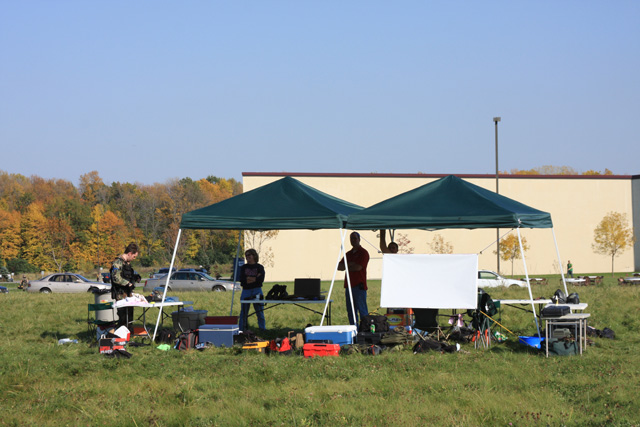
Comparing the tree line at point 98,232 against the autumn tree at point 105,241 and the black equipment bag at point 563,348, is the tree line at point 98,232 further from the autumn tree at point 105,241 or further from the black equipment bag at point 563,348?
the black equipment bag at point 563,348

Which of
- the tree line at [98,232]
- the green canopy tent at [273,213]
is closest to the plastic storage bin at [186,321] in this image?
the green canopy tent at [273,213]

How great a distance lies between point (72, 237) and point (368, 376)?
65.5 metres

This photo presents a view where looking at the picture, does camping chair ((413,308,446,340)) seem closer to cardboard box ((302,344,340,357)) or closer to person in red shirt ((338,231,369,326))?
person in red shirt ((338,231,369,326))

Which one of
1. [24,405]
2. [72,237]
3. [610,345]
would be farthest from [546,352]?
[72,237]

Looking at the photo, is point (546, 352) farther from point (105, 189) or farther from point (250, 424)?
point (105, 189)

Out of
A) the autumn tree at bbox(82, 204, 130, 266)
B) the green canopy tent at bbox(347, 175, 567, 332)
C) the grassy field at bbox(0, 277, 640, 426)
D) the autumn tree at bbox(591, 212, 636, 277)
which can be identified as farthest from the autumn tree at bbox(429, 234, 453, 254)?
the grassy field at bbox(0, 277, 640, 426)

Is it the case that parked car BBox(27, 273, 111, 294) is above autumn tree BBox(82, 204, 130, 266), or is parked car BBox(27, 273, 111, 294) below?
below

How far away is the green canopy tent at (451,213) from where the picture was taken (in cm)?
1039

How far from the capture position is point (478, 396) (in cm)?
676

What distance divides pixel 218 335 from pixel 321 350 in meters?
1.80

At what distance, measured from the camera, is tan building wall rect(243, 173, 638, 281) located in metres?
49.3

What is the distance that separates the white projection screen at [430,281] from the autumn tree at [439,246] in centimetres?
3712

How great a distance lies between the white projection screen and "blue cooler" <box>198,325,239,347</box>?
2.33 meters

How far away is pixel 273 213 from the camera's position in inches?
436
